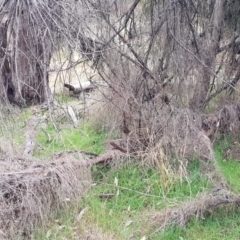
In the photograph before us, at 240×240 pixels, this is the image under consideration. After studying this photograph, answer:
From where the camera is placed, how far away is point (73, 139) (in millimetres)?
7000

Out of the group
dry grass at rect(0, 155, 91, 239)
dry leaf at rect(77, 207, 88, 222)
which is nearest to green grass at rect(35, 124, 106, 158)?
dry grass at rect(0, 155, 91, 239)

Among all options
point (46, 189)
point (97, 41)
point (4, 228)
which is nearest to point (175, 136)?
point (97, 41)

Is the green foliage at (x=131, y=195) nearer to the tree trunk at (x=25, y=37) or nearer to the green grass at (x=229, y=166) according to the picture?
the green grass at (x=229, y=166)

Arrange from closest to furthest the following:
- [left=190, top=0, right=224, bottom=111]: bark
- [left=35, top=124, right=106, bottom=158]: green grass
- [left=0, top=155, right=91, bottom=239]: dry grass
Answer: [left=0, top=155, right=91, bottom=239]: dry grass → [left=35, top=124, right=106, bottom=158]: green grass → [left=190, top=0, right=224, bottom=111]: bark

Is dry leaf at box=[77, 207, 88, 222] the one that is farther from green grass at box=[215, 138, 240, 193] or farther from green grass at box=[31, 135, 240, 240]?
green grass at box=[215, 138, 240, 193]

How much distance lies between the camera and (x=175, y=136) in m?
5.82

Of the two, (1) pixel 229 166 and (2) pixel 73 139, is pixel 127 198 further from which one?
(2) pixel 73 139

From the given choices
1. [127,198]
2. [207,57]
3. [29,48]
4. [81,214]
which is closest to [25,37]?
[29,48]

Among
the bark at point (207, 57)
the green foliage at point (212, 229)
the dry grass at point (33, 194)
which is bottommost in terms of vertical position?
the green foliage at point (212, 229)

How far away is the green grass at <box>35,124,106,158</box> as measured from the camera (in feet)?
21.5

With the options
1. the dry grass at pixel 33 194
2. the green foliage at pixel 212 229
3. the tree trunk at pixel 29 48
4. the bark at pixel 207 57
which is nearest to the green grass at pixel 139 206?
the green foliage at pixel 212 229

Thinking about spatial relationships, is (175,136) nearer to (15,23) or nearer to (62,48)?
(62,48)

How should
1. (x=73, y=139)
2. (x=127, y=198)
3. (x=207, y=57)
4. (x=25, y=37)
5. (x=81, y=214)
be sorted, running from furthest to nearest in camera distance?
1. (x=73, y=139)
2. (x=207, y=57)
3. (x=127, y=198)
4. (x=81, y=214)
5. (x=25, y=37)

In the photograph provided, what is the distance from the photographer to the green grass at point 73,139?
21.5ft
